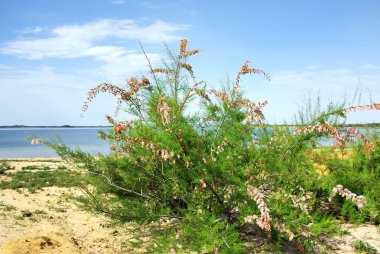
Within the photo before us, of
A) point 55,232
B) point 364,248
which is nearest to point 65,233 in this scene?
point 55,232

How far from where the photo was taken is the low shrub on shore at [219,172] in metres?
4.62

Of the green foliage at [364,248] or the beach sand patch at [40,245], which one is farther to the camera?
the beach sand patch at [40,245]

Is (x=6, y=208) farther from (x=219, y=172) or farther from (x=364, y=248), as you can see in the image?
(x=364, y=248)

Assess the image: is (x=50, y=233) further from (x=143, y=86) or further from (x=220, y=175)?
(x=220, y=175)

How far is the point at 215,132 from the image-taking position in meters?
5.62

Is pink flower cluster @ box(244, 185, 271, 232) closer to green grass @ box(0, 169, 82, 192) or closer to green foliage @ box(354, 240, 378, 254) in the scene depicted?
green foliage @ box(354, 240, 378, 254)

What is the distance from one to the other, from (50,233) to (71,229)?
1.77ft

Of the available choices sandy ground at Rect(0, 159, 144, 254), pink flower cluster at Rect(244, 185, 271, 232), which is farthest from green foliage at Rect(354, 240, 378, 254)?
sandy ground at Rect(0, 159, 144, 254)

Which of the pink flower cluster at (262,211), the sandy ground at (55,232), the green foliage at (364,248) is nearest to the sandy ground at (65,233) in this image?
the sandy ground at (55,232)

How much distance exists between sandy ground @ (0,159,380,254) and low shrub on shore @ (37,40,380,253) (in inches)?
16.0

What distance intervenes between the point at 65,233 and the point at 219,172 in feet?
12.1

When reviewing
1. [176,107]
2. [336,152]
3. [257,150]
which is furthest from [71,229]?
[336,152]

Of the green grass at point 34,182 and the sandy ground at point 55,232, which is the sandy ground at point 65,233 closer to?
the sandy ground at point 55,232

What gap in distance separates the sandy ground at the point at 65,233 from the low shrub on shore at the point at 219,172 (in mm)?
407
